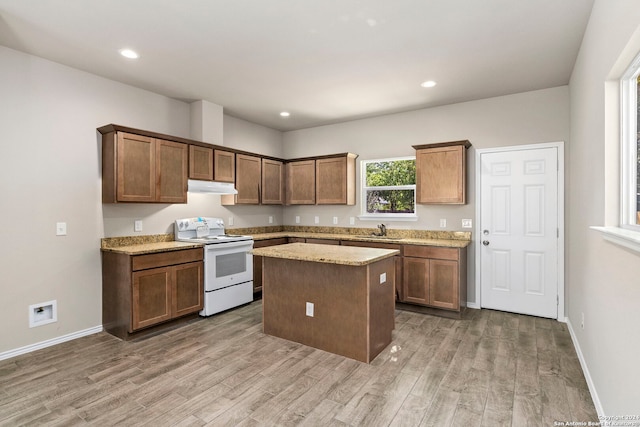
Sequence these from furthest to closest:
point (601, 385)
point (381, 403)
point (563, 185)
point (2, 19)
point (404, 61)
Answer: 1. point (563, 185)
2. point (404, 61)
3. point (2, 19)
4. point (381, 403)
5. point (601, 385)

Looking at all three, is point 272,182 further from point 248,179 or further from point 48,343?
point 48,343

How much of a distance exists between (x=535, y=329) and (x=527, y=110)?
2.54m

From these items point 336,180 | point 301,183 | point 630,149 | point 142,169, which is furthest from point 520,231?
point 142,169

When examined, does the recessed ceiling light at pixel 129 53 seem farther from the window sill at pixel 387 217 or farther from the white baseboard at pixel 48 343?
the window sill at pixel 387 217

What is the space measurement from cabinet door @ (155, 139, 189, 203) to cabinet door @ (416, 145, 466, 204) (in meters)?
3.02

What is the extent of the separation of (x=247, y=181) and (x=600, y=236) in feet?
13.6

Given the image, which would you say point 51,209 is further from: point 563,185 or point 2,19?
point 563,185

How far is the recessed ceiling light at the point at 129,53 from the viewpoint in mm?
3057

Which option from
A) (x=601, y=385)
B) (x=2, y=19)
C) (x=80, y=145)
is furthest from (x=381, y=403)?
(x=2, y=19)

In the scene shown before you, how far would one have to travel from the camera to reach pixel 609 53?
1923 millimetres

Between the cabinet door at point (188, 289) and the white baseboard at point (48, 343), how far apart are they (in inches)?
33.2

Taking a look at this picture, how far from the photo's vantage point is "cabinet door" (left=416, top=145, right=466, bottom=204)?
14.0 ft

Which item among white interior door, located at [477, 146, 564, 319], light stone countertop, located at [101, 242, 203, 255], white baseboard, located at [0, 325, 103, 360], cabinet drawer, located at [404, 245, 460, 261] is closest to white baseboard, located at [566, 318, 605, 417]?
white interior door, located at [477, 146, 564, 319]

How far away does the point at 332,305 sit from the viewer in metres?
3.05
